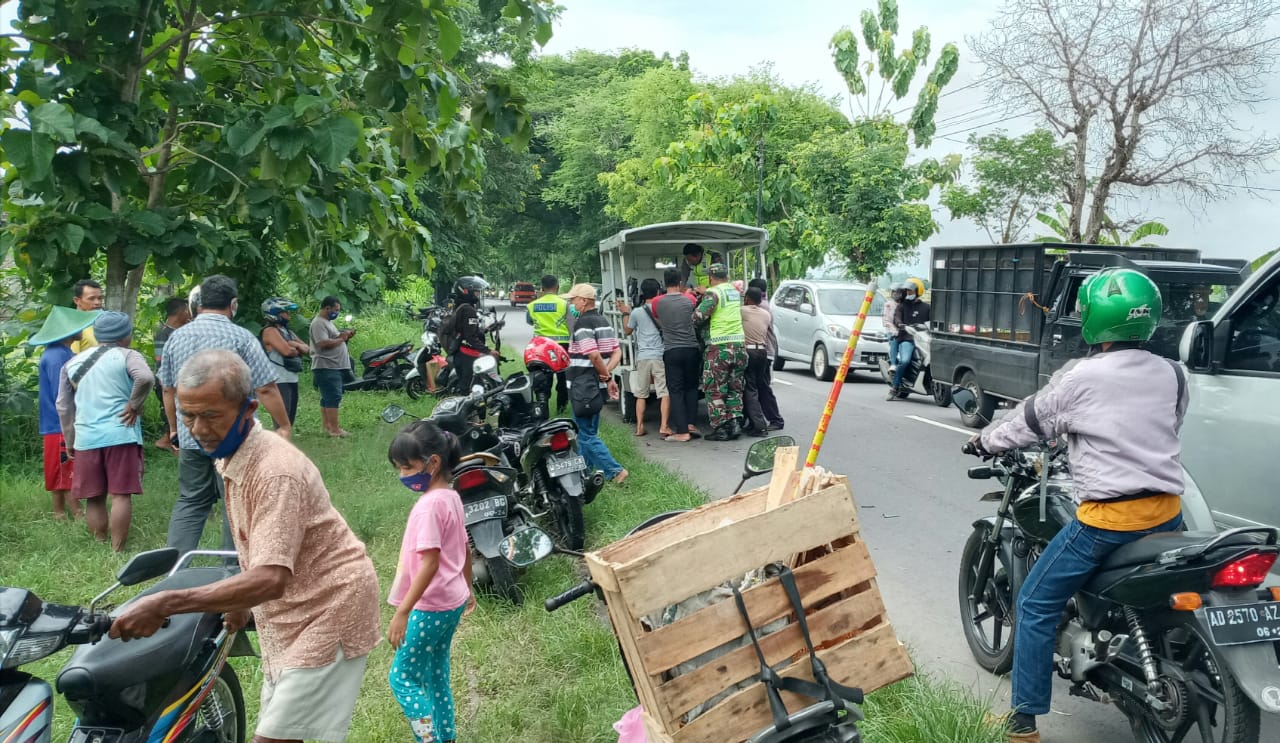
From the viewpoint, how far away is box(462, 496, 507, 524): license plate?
496cm

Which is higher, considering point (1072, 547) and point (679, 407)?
point (1072, 547)

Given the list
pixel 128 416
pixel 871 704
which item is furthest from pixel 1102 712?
pixel 128 416

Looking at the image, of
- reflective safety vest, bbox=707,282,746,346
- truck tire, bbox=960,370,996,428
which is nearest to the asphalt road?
truck tire, bbox=960,370,996,428

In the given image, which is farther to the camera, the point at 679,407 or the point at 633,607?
the point at 679,407

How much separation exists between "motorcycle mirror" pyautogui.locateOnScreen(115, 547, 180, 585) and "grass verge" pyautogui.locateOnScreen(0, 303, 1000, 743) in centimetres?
141

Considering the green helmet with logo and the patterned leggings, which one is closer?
the green helmet with logo

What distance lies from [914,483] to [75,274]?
673cm

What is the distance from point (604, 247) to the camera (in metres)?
12.0

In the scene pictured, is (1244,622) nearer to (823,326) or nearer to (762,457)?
(762,457)

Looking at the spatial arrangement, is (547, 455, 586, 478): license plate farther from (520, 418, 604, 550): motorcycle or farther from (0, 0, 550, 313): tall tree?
(0, 0, 550, 313): tall tree

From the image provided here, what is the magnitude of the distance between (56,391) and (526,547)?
17.4 feet

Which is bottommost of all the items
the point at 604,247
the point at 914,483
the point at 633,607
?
the point at 914,483

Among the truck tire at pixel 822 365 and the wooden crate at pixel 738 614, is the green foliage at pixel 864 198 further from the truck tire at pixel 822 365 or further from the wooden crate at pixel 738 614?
the wooden crate at pixel 738 614

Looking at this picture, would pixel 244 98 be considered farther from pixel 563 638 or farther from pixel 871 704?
pixel 871 704
